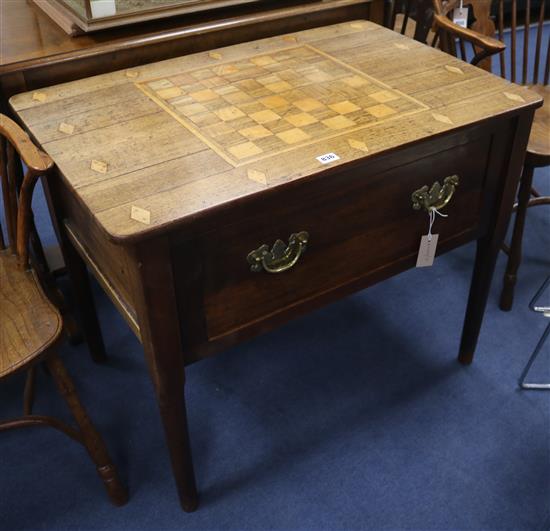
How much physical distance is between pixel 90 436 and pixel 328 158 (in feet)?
2.23

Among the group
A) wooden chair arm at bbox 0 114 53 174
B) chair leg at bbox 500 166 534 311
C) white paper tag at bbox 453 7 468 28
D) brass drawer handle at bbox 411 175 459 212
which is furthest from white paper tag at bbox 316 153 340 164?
white paper tag at bbox 453 7 468 28

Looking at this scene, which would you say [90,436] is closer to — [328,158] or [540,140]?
[328,158]

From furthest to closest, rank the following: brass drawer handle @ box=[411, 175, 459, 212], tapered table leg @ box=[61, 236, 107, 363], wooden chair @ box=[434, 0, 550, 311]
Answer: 1. wooden chair @ box=[434, 0, 550, 311]
2. tapered table leg @ box=[61, 236, 107, 363]
3. brass drawer handle @ box=[411, 175, 459, 212]

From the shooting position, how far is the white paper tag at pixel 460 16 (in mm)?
1648

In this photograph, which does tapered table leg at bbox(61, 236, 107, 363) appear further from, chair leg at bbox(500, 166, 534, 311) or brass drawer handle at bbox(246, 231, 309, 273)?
chair leg at bbox(500, 166, 534, 311)

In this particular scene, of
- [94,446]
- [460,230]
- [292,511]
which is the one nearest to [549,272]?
[460,230]

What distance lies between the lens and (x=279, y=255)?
1.02 m

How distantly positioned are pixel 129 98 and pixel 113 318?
0.76 m

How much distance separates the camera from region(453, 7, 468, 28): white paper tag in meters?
1.65

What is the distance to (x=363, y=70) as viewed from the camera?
125 cm

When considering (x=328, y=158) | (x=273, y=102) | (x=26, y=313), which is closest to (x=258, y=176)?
(x=328, y=158)

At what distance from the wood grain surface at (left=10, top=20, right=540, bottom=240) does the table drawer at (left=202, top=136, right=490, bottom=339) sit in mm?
66

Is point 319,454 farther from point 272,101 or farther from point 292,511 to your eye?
point 272,101

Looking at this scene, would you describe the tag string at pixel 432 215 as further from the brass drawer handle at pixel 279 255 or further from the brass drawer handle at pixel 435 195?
the brass drawer handle at pixel 279 255
